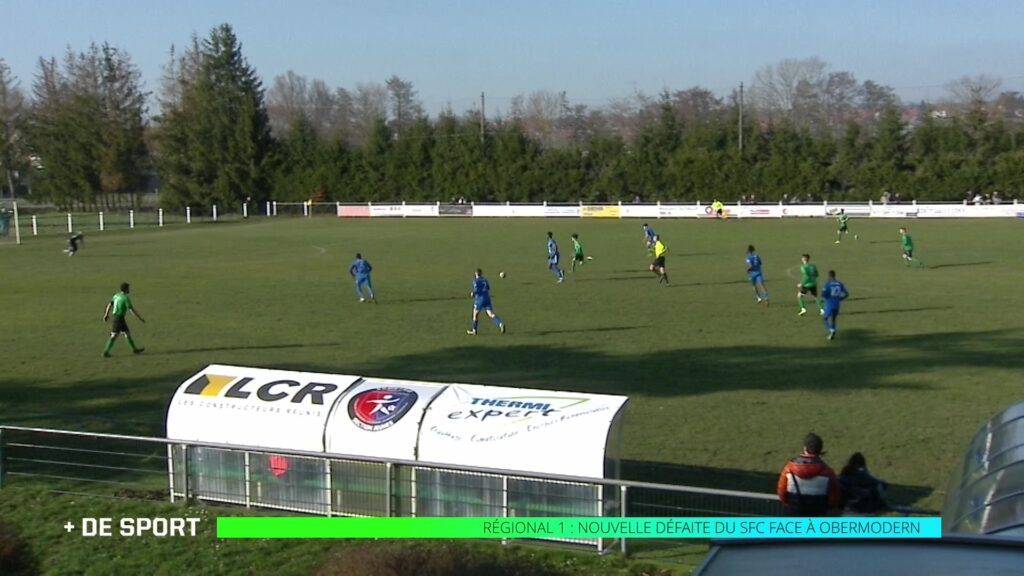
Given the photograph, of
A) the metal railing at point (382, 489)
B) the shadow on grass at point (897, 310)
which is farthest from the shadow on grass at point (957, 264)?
the metal railing at point (382, 489)

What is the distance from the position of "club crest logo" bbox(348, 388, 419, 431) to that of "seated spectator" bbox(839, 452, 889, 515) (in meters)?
4.54

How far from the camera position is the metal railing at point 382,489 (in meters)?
9.15

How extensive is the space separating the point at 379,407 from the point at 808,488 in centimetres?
474

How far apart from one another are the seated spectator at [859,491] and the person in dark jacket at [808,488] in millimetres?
425

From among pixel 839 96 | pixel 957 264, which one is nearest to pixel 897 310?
pixel 957 264

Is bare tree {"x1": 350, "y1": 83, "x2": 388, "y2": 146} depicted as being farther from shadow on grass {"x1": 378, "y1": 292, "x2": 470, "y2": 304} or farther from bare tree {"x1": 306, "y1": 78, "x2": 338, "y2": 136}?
shadow on grass {"x1": 378, "y1": 292, "x2": 470, "y2": 304}

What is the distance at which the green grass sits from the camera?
46.1 feet

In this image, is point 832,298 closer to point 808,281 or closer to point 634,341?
point 808,281

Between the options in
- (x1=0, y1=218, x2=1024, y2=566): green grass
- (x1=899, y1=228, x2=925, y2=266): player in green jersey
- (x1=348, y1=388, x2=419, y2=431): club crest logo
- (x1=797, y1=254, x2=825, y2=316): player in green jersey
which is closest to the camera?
(x1=348, y1=388, x2=419, y2=431): club crest logo

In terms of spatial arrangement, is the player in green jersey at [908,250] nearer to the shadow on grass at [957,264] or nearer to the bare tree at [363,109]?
the shadow on grass at [957,264]

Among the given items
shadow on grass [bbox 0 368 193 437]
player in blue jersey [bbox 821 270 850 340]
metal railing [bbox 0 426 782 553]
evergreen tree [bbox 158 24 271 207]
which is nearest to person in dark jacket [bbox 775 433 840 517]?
metal railing [bbox 0 426 782 553]

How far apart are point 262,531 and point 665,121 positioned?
82.5 metres

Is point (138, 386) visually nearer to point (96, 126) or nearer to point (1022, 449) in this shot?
point (1022, 449)

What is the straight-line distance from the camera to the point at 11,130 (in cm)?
9362
